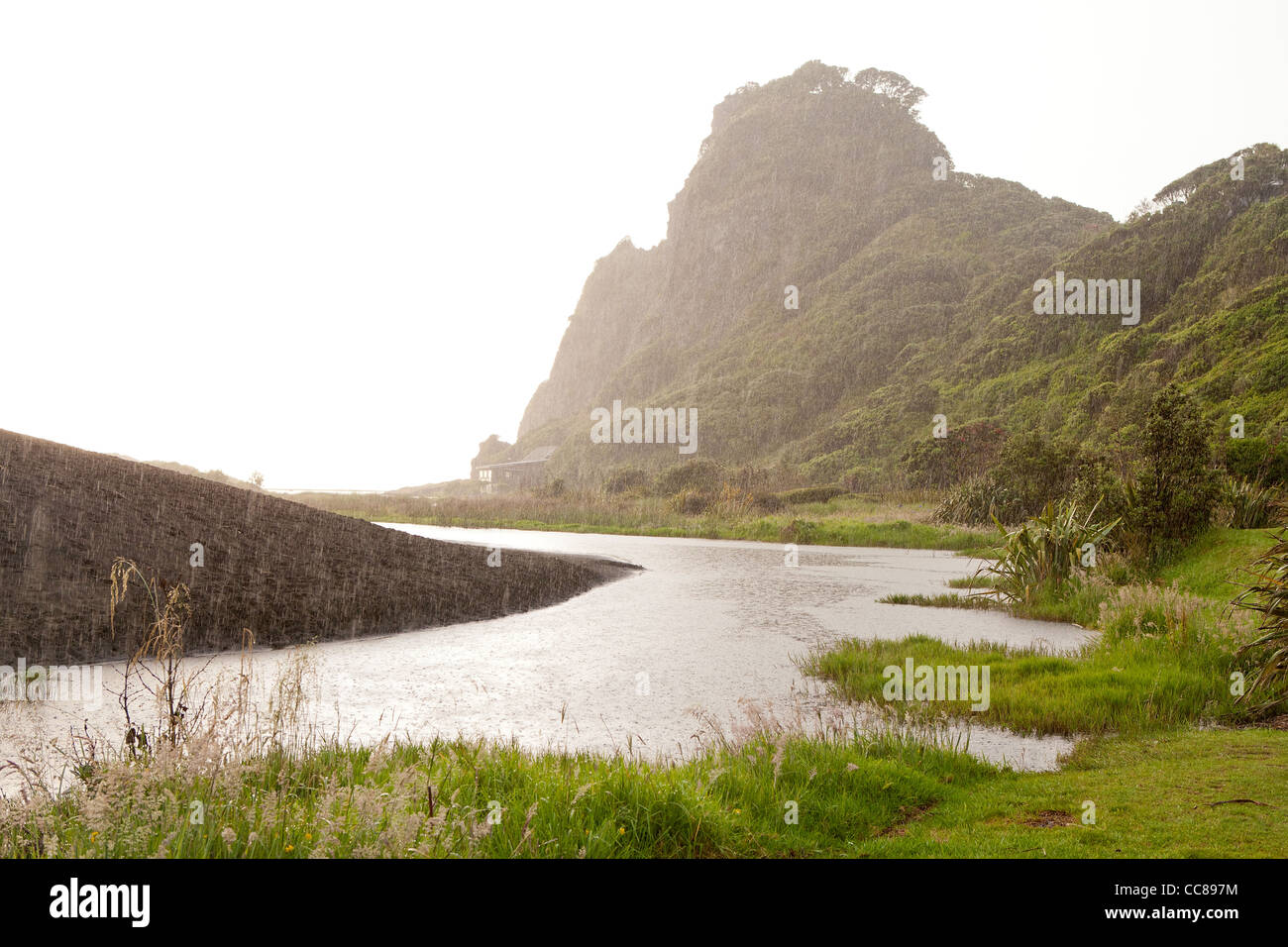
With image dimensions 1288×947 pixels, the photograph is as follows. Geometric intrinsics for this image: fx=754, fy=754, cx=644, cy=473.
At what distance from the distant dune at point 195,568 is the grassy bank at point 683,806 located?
6.24 metres

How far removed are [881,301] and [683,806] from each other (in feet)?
336

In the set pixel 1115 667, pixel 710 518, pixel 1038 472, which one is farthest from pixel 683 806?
pixel 710 518

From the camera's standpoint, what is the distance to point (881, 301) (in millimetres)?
99000

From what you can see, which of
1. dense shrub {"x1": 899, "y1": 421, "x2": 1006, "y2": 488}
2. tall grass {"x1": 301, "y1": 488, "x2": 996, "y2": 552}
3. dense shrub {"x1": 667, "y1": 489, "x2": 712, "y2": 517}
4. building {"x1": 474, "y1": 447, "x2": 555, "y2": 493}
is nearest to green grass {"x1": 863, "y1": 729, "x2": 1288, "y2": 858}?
tall grass {"x1": 301, "y1": 488, "x2": 996, "y2": 552}

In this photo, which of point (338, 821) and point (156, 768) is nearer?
point (338, 821)

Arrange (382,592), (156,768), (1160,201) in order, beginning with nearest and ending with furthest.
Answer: (156,768) < (382,592) < (1160,201)

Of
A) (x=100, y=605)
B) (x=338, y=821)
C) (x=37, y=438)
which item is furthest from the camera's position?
(x=37, y=438)

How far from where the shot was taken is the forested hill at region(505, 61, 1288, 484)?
2153 inches

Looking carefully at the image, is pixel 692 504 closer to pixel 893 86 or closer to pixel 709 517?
pixel 709 517

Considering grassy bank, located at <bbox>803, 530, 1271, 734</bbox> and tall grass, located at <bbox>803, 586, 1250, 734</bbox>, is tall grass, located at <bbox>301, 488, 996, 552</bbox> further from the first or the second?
tall grass, located at <bbox>803, 586, 1250, 734</bbox>
